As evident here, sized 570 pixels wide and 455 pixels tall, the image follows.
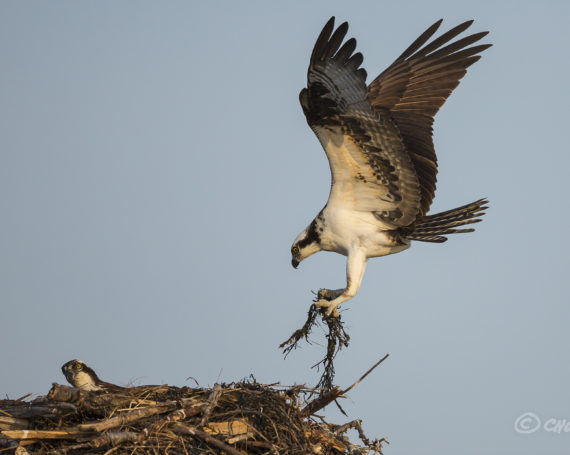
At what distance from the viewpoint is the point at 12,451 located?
6.28 m

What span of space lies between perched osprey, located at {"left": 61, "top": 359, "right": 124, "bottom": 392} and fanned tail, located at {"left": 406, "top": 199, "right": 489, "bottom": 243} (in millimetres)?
3311

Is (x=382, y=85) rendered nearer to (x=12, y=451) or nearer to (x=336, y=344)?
(x=336, y=344)

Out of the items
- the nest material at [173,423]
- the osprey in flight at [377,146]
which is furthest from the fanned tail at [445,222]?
the nest material at [173,423]

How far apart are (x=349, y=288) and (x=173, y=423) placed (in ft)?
8.27

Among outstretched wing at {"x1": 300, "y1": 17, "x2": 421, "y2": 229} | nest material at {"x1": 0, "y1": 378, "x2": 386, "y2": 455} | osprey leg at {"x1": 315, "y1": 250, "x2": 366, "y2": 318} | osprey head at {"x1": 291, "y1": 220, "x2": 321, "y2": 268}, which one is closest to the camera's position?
nest material at {"x1": 0, "y1": 378, "x2": 386, "y2": 455}

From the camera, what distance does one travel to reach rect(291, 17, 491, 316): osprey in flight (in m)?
7.46

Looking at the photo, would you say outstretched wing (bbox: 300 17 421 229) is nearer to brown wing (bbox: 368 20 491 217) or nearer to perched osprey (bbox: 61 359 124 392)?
brown wing (bbox: 368 20 491 217)

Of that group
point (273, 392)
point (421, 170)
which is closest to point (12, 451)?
point (273, 392)

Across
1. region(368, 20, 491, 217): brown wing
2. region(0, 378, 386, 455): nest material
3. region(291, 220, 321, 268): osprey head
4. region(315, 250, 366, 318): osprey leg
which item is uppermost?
region(368, 20, 491, 217): brown wing

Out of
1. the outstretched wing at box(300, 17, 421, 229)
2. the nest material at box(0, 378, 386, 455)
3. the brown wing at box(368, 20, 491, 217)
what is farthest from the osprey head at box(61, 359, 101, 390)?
the brown wing at box(368, 20, 491, 217)

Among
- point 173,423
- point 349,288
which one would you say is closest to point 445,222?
point 349,288

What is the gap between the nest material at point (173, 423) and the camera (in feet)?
20.5

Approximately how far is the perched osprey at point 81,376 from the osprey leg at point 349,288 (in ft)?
6.93

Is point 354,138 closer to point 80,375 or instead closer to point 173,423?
point 173,423
